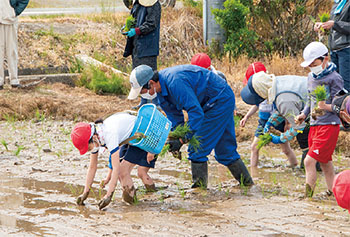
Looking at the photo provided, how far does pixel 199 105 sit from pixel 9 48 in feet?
21.1

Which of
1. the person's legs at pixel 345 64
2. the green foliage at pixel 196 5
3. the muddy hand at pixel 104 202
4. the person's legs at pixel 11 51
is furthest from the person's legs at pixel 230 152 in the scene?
the green foliage at pixel 196 5

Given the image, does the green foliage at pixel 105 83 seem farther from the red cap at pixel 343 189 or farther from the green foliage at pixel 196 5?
the red cap at pixel 343 189

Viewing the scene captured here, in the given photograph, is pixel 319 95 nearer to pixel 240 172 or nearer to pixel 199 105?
pixel 199 105

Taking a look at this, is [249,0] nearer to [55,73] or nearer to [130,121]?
[55,73]

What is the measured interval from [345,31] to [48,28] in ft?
29.0

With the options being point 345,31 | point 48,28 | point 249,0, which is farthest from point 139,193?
point 48,28

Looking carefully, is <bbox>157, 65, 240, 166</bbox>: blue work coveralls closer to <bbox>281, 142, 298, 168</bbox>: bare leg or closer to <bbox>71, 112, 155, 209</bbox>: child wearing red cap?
<bbox>71, 112, 155, 209</bbox>: child wearing red cap

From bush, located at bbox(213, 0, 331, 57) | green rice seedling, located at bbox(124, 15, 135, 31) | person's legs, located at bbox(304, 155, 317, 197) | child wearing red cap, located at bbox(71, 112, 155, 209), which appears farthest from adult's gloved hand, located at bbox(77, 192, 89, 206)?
bush, located at bbox(213, 0, 331, 57)

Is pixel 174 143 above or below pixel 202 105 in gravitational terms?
below

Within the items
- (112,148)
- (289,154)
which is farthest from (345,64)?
(112,148)

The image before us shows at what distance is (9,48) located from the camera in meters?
11.3

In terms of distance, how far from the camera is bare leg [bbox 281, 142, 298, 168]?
294 inches

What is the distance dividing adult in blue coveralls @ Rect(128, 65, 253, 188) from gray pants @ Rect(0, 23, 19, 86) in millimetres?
5747

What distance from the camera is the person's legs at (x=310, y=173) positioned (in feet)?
19.7
